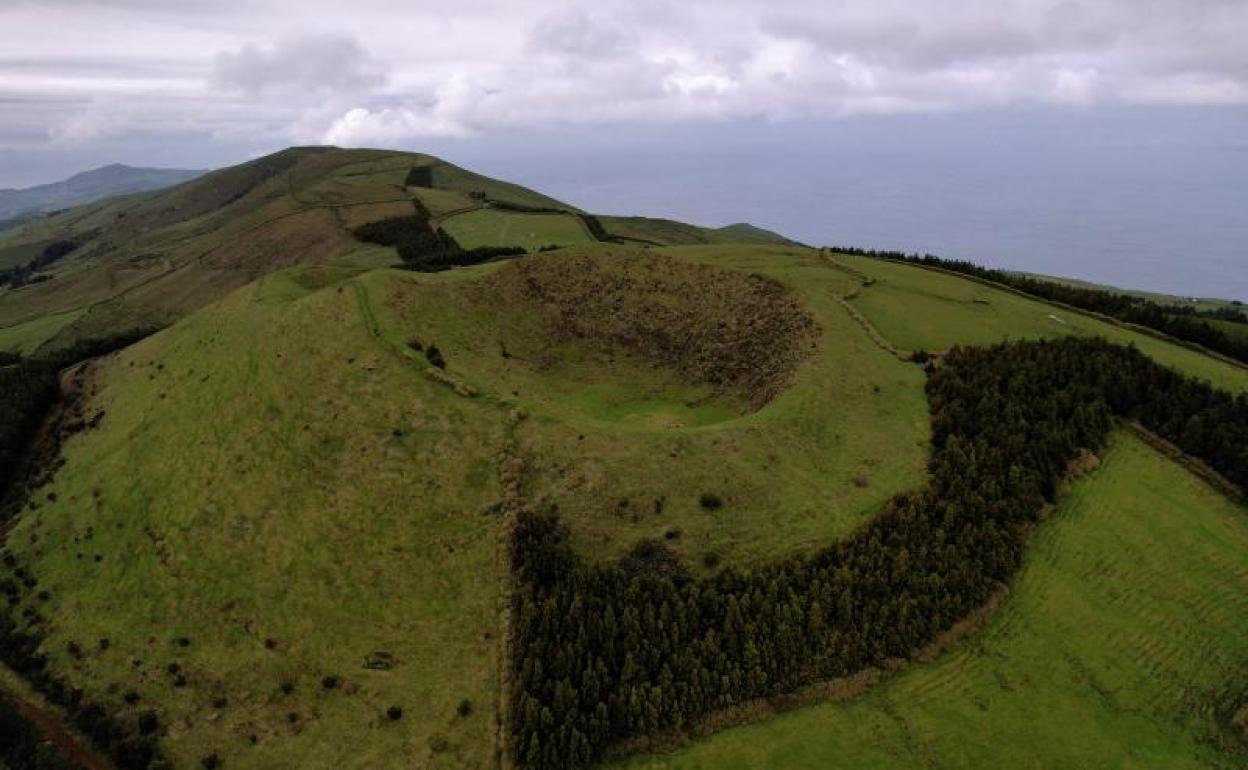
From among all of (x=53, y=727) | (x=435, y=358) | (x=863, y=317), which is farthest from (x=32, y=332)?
(x=863, y=317)

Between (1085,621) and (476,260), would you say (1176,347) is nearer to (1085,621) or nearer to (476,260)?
(1085,621)

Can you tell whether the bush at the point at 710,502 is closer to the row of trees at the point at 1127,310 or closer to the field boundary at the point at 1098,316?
the field boundary at the point at 1098,316

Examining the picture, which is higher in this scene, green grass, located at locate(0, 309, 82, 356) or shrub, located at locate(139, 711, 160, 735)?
green grass, located at locate(0, 309, 82, 356)

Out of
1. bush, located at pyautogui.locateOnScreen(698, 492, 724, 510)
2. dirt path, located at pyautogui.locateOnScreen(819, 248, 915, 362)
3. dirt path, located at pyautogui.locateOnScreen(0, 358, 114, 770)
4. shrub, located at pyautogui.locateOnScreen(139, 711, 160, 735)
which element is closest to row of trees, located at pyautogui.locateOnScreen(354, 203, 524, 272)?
dirt path, located at pyautogui.locateOnScreen(819, 248, 915, 362)

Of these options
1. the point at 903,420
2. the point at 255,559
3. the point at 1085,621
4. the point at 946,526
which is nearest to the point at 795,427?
the point at 903,420

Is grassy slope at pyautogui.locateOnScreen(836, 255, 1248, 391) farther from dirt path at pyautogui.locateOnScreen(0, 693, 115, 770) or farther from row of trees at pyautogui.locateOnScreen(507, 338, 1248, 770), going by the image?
dirt path at pyautogui.locateOnScreen(0, 693, 115, 770)

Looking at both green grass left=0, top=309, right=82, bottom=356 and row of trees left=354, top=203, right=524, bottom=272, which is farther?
green grass left=0, top=309, right=82, bottom=356

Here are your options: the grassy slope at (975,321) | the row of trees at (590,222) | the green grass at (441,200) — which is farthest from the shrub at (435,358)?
the green grass at (441,200)
